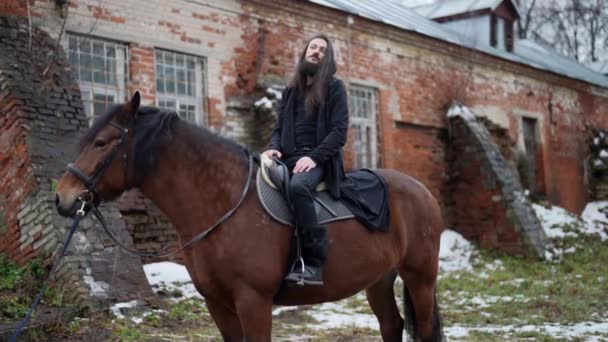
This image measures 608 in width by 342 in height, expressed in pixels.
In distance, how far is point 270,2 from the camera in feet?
38.8

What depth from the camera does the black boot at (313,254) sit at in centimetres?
389

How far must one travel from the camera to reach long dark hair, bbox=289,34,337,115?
14.0 ft

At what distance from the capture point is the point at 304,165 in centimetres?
413

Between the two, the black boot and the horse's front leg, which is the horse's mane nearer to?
the black boot

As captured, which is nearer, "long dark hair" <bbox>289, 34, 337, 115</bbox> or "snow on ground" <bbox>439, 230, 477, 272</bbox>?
"long dark hair" <bbox>289, 34, 337, 115</bbox>

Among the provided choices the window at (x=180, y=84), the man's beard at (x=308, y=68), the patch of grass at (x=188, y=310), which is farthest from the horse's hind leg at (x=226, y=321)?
the window at (x=180, y=84)

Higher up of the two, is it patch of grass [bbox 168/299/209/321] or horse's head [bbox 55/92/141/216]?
horse's head [bbox 55/92/141/216]

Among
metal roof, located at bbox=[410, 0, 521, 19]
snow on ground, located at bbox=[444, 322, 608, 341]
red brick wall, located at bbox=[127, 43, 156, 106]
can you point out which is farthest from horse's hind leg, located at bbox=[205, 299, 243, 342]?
metal roof, located at bbox=[410, 0, 521, 19]

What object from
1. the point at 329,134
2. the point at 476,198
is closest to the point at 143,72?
the point at 329,134

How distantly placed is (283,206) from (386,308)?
1433 mm

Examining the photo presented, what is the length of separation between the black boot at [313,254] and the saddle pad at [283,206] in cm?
14

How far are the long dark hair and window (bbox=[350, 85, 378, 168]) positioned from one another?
9.28 m

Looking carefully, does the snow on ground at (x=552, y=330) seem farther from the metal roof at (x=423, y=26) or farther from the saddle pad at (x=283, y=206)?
the metal roof at (x=423, y=26)

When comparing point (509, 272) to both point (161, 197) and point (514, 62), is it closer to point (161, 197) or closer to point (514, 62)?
point (514, 62)
